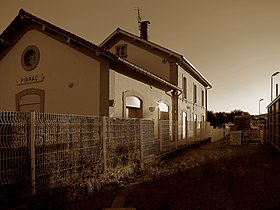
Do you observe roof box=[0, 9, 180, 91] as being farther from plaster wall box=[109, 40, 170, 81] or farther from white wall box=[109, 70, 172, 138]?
plaster wall box=[109, 40, 170, 81]

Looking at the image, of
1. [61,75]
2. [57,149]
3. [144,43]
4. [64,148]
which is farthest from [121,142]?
[144,43]

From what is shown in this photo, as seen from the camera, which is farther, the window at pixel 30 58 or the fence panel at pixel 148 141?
the window at pixel 30 58

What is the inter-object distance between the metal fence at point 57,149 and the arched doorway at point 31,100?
541 centimetres

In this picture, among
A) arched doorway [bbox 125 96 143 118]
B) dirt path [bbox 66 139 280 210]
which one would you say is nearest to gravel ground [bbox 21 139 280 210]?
dirt path [bbox 66 139 280 210]

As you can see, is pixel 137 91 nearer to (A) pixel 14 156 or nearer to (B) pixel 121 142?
(B) pixel 121 142

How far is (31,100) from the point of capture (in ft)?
43.9

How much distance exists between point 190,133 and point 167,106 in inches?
94.5

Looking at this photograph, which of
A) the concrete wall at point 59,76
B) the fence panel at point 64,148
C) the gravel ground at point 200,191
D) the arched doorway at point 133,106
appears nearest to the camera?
the gravel ground at point 200,191

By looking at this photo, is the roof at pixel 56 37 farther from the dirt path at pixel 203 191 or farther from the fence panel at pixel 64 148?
the dirt path at pixel 203 191

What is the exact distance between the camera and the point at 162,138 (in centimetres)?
1244

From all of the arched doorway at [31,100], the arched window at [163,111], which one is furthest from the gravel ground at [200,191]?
the arched window at [163,111]

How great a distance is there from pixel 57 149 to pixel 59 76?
7.03m

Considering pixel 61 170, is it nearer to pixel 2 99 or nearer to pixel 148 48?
pixel 2 99

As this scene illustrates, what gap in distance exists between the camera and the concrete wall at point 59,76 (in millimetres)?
11959
